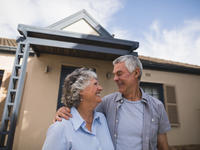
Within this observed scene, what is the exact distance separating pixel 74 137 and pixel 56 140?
14 centimetres

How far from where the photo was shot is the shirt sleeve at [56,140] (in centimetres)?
82

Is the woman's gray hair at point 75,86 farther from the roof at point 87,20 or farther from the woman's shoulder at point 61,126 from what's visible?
the roof at point 87,20

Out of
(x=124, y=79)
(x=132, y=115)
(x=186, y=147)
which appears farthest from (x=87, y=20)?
(x=186, y=147)

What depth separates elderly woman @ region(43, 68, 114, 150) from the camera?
0.87m

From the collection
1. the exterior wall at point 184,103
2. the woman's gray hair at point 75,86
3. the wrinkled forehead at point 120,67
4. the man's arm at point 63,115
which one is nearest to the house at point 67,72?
the exterior wall at point 184,103

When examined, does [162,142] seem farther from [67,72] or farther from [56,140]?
[67,72]

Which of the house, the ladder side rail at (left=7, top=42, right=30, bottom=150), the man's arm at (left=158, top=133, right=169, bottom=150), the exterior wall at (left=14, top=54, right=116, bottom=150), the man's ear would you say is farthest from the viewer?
the exterior wall at (left=14, top=54, right=116, bottom=150)

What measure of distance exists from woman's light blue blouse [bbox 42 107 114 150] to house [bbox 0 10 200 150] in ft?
8.53

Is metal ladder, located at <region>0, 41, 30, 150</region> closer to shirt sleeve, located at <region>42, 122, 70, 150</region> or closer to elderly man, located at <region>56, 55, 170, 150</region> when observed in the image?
elderly man, located at <region>56, 55, 170, 150</region>

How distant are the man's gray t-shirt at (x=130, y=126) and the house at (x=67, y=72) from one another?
94.0 inches

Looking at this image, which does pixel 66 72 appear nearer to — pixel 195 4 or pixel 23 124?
pixel 23 124

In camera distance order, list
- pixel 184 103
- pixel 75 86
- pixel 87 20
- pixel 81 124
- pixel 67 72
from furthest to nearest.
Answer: pixel 184 103
pixel 87 20
pixel 67 72
pixel 75 86
pixel 81 124

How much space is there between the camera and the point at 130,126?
1.25 metres

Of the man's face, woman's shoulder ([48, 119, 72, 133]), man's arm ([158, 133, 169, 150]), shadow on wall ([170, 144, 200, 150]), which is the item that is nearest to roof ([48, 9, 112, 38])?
the man's face
